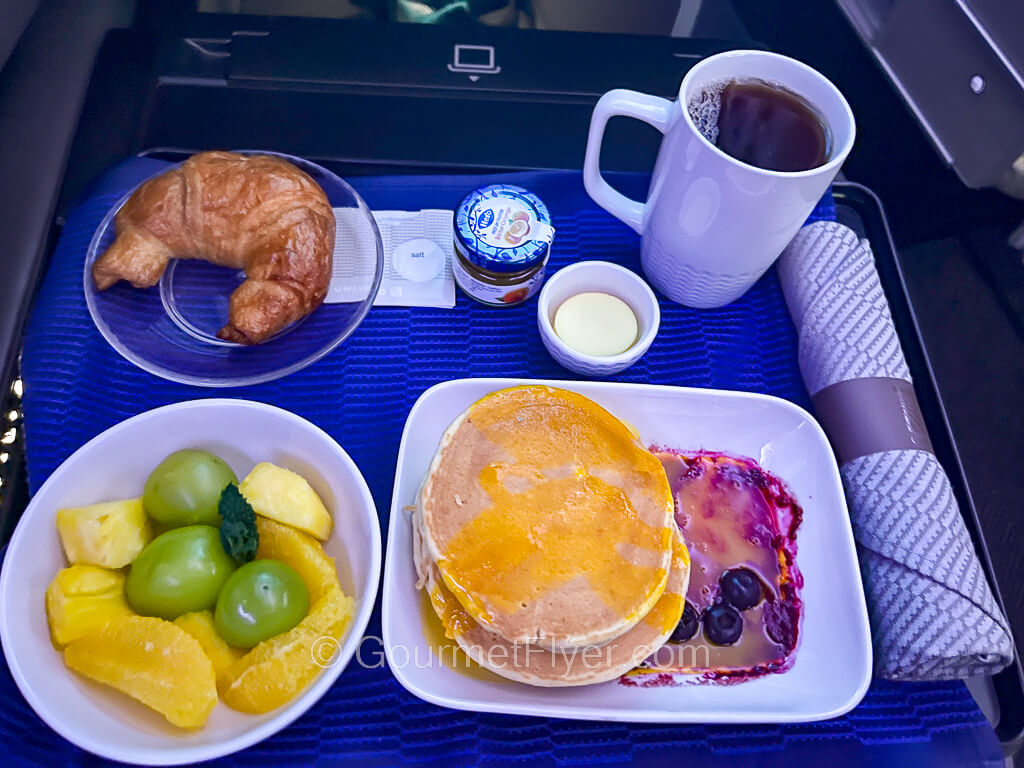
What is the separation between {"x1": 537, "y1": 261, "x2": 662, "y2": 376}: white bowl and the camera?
47.4 inches

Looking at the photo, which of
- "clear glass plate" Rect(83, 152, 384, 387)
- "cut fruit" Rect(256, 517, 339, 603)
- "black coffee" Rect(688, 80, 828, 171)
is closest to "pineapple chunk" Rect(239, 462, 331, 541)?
"cut fruit" Rect(256, 517, 339, 603)

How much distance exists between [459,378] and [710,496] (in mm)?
473

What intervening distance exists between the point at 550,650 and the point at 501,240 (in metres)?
0.66

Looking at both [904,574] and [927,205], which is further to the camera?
[927,205]

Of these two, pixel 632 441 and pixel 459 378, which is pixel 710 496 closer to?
pixel 632 441

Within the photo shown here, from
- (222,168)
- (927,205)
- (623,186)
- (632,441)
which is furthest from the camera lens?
(927,205)

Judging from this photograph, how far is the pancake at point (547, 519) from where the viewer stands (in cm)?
94

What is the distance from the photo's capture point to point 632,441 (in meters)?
1.09

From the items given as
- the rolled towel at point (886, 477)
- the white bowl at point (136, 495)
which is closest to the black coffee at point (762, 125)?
the rolled towel at point (886, 477)

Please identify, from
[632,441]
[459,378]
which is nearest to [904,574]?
[632,441]

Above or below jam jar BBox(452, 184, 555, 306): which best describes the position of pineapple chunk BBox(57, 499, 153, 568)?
below

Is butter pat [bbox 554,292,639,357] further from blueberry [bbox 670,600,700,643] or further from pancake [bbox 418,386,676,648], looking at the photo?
blueberry [bbox 670,600,700,643]

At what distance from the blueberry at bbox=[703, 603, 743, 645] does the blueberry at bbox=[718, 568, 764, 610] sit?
1 centimetres

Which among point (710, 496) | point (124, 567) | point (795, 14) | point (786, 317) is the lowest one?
point (124, 567)
